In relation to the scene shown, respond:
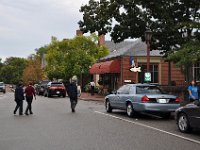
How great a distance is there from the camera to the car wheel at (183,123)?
1288 cm

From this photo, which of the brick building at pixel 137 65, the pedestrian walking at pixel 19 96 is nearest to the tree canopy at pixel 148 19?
the pedestrian walking at pixel 19 96

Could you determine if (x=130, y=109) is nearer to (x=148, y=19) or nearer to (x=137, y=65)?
(x=148, y=19)

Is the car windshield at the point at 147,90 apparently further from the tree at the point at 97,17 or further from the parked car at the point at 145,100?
the tree at the point at 97,17

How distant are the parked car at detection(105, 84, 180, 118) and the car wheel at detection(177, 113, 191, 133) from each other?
383cm

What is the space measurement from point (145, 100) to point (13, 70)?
431ft

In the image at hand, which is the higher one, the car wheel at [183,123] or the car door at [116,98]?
the car door at [116,98]

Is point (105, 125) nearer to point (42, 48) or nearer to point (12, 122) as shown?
point (12, 122)

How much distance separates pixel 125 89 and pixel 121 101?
22.2 inches

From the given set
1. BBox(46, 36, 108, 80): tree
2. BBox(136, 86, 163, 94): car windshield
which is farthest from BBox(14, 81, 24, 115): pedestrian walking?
BBox(46, 36, 108, 80): tree

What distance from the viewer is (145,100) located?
17.4m

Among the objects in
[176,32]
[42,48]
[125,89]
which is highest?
[42,48]

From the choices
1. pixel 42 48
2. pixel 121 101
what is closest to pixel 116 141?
pixel 121 101

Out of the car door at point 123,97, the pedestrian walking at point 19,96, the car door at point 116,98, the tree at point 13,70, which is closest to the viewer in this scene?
the car door at point 123,97

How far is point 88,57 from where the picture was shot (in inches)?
2267
